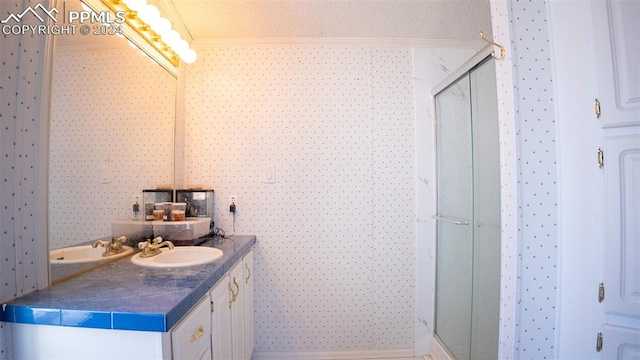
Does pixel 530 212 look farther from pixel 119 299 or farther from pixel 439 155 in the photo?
pixel 119 299

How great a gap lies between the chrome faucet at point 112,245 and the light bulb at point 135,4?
111 centimetres

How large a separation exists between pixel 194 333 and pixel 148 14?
1462 millimetres

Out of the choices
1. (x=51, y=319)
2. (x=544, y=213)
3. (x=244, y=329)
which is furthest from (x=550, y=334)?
(x=51, y=319)

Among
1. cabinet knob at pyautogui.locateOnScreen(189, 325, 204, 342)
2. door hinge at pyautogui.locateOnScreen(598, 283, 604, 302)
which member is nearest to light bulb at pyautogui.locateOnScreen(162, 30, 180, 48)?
cabinet knob at pyautogui.locateOnScreen(189, 325, 204, 342)

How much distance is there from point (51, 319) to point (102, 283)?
0.18 metres

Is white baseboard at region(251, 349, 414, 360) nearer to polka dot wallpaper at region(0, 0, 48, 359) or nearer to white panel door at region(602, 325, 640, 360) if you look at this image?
white panel door at region(602, 325, 640, 360)

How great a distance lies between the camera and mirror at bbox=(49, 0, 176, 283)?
0.88 meters

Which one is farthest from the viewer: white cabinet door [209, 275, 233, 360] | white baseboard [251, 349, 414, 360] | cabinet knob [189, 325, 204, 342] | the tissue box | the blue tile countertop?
white baseboard [251, 349, 414, 360]

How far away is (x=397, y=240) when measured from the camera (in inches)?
69.6

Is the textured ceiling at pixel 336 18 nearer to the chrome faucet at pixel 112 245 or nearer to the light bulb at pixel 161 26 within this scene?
the light bulb at pixel 161 26

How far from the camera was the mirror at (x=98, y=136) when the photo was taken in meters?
0.88

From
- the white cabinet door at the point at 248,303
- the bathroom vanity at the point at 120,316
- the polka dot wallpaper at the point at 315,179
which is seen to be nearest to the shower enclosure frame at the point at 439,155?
the polka dot wallpaper at the point at 315,179

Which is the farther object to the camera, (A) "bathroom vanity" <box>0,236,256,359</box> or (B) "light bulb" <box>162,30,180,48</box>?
(B) "light bulb" <box>162,30,180,48</box>

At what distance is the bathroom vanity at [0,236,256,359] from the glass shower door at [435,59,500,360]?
140cm
